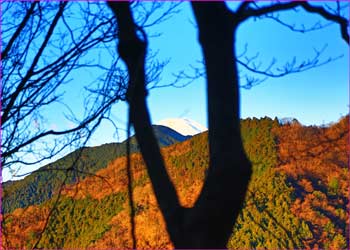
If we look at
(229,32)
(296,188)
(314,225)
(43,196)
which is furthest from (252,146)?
(229,32)

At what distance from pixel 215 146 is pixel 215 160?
0.09 ft

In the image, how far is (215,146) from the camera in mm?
900

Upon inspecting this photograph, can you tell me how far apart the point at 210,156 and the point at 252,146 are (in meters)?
17.9

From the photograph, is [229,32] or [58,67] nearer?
[229,32]

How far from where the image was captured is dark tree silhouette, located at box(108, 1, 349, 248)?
0.89 meters

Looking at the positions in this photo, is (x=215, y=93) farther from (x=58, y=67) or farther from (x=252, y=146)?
(x=252, y=146)

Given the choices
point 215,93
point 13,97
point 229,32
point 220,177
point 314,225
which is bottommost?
point 314,225

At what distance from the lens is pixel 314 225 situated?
53.9 feet

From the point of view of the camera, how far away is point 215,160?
89cm

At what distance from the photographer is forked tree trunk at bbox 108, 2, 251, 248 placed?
0.88 meters

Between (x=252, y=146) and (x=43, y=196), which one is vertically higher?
(x=252, y=146)

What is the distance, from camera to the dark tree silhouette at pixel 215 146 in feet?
2.90

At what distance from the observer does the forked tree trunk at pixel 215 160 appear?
88 cm

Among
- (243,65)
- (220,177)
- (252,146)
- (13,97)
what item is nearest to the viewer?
(220,177)
